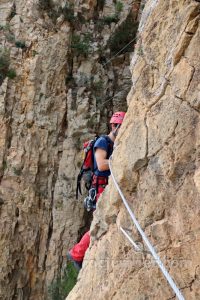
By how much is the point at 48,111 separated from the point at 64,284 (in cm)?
447

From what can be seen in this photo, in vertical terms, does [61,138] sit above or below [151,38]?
above

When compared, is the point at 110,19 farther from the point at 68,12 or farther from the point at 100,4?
the point at 68,12

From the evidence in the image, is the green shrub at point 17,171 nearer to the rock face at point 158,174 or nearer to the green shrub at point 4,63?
the green shrub at point 4,63

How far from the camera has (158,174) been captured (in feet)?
11.1

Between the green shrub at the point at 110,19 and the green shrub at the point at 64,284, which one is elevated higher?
the green shrub at the point at 110,19

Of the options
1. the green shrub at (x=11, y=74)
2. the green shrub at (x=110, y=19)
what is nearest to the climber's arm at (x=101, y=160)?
the green shrub at (x=11, y=74)

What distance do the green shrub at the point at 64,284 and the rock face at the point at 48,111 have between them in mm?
177

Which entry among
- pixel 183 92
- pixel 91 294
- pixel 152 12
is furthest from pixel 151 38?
pixel 91 294

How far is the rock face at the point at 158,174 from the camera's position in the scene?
2.97 m

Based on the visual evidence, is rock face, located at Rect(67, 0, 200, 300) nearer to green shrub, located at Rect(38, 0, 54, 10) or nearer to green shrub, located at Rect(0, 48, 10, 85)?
green shrub, located at Rect(0, 48, 10, 85)

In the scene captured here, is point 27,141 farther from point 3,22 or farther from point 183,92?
point 183,92

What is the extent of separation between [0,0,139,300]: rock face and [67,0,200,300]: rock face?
6.12 meters

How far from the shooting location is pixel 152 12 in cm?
432

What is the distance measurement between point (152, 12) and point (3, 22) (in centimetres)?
883
